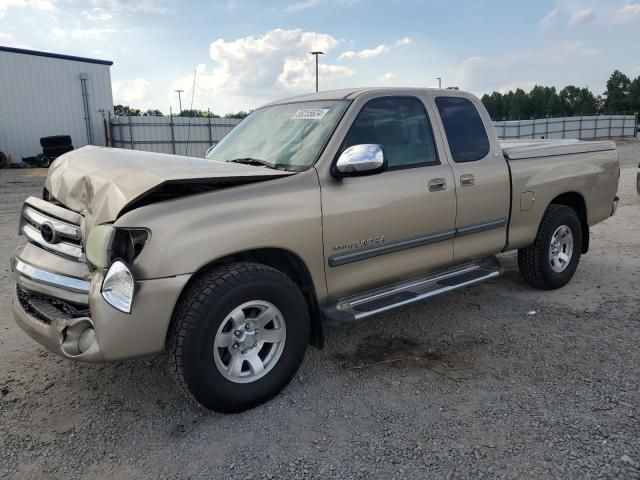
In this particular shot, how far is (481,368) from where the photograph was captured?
12.1ft

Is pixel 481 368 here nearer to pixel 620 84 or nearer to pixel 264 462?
pixel 264 462

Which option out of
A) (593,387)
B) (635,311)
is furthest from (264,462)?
(635,311)

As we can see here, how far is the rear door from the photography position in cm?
424

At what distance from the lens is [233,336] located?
304 cm

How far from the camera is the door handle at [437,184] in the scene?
3.99 metres

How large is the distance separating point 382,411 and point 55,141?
22.0 meters

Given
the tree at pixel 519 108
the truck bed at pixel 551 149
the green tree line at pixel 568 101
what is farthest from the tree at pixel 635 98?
the truck bed at pixel 551 149

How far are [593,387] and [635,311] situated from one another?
172 cm

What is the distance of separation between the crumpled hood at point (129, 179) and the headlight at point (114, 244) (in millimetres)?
101

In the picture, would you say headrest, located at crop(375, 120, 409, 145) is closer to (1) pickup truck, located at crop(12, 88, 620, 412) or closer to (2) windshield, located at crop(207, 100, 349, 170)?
(1) pickup truck, located at crop(12, 88, 620, 412)

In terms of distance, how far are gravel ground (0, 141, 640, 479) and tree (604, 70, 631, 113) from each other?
318ft

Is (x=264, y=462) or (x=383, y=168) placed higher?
(x=383, y=168)

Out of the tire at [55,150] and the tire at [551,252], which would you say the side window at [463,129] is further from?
the tire at [55,150]

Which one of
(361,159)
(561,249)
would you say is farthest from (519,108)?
(361,159)
